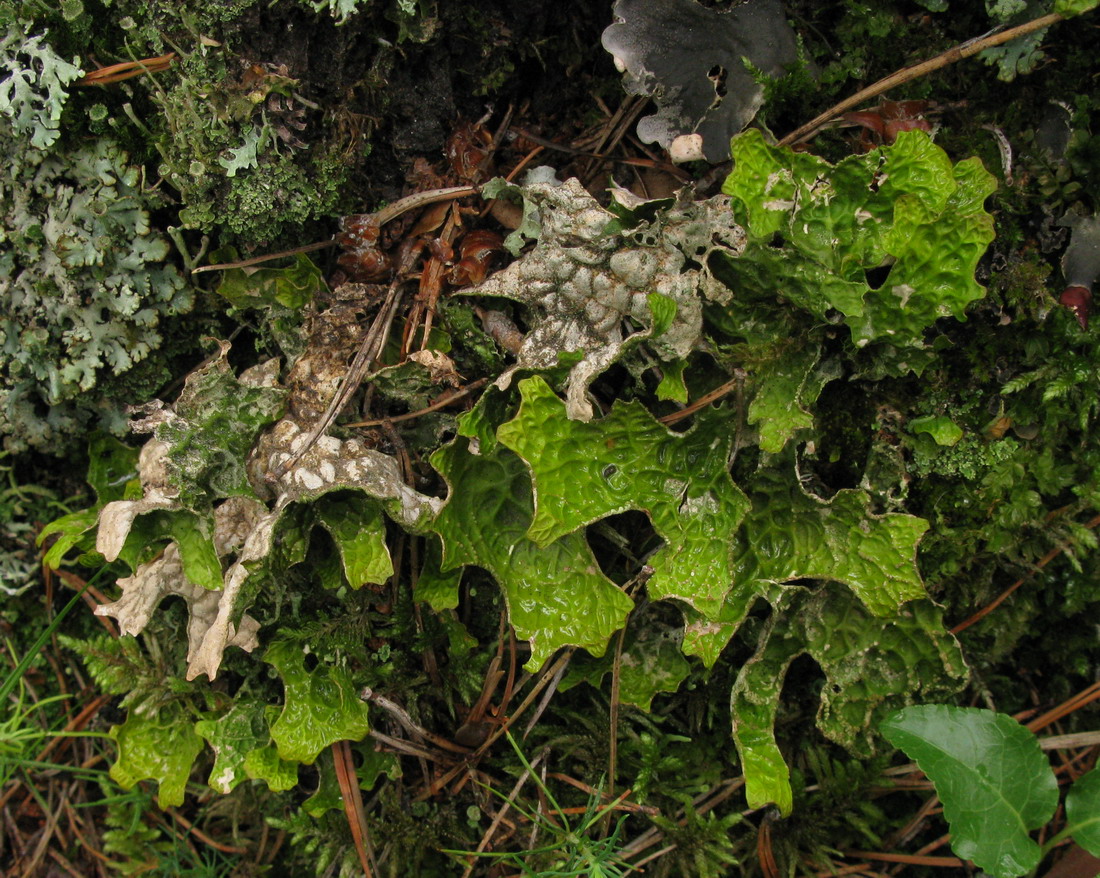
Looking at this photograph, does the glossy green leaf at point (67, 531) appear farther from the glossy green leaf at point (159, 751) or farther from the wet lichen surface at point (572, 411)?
the glossy green leaf at point (159, 751)

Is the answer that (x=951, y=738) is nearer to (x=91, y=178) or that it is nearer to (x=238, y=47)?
(x=238, y=47)

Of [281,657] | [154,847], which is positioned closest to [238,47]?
[281,657]

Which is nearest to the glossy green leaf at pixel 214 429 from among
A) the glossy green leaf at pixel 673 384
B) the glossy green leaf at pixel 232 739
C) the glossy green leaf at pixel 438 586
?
the glossy green leaf at pixel 438 586

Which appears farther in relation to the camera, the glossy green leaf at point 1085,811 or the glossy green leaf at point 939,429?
the glossy green leaf at point 939,429

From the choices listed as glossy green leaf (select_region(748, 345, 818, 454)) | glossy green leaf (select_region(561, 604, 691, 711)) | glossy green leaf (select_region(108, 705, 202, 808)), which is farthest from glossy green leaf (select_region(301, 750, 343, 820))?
glossy green leaf (select_region(748, 345, 818, 454))

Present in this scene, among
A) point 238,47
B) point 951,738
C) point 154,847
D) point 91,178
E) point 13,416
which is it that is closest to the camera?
point 951,738

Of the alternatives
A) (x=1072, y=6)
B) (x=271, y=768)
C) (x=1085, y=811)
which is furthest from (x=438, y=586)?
(x=1072, y=6)
